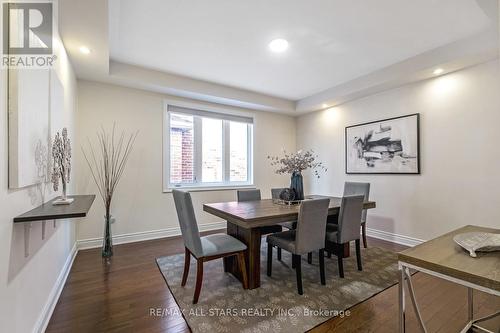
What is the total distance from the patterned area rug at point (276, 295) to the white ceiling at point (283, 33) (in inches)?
104

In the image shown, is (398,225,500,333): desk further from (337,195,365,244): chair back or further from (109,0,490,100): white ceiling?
(109,0,490,100): white ceiling

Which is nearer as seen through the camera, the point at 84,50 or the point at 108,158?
the point at 84,50

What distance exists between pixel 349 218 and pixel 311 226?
1.81 feet

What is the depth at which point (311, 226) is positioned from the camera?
2211 mm

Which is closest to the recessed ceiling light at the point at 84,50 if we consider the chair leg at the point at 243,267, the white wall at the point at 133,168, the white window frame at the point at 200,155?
the white wall at the point at 133,168

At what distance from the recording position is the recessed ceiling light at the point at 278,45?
270 centimetres

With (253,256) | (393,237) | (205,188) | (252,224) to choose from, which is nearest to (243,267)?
(253,256)

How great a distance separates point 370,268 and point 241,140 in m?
3.26

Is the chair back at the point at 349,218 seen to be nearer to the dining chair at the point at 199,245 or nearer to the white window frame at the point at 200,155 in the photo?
the dining chair at the point at 199,245

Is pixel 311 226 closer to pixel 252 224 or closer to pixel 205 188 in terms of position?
pixel 252 224

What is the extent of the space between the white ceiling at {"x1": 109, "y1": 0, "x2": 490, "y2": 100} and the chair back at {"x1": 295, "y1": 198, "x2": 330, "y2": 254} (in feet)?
5.96

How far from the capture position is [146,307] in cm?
198

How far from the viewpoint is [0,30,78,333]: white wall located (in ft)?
3.67

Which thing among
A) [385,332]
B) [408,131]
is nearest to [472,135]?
[408,131]
